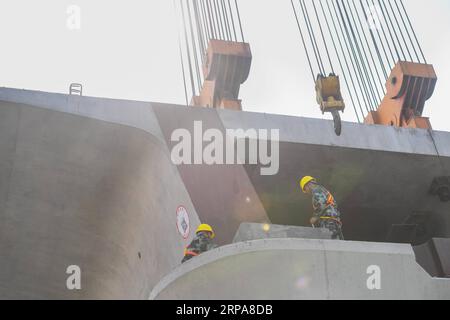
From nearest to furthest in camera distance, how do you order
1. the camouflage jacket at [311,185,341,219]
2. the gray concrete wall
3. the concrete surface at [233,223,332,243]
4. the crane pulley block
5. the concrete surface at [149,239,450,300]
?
the concrete surface at [149,239,450,300]
the concrete surface at [233,223,332,243]
the camouflage jacket at [311,185,341,219]
the gray concrete wall
the crane pulley block

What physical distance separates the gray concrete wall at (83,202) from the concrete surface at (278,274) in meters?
4.46

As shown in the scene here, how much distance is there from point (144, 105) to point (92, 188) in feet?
7.95

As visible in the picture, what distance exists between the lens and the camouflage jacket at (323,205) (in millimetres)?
9070

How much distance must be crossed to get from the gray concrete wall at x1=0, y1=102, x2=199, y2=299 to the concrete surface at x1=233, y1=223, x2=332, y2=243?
3.79 metres

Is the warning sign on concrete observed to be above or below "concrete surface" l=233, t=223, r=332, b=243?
above

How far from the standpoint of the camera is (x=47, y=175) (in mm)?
12242

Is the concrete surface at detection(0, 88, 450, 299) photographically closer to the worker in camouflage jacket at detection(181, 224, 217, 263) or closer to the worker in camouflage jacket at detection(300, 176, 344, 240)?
the worker in camouflage jacket at detection(181, 224, 217, 263)

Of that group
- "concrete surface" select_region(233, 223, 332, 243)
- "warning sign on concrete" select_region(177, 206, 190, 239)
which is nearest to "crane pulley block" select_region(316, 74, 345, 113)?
"warning sign on concrete" select_region(177, 206, 190, 239)

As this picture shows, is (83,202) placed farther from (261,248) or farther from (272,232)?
(261,248)

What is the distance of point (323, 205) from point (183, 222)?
12.6 feet

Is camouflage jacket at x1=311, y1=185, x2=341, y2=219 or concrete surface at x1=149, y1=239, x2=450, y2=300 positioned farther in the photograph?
camouflage jacket at x1=311, y1=185, x2=341, y2=219

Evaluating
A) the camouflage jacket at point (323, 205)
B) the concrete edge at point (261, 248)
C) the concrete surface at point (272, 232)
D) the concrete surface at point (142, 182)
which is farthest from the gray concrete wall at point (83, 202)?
the concrete edge at point (261, 248)

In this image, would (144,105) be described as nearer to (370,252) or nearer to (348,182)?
(348,182)

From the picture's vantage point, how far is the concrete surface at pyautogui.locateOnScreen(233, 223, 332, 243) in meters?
8.16
